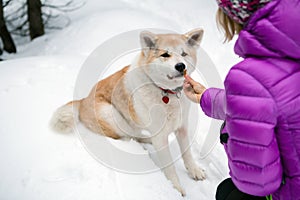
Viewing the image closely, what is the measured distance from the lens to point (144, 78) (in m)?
2.19

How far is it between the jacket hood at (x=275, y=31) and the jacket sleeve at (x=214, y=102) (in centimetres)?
40

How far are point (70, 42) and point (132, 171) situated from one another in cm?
278

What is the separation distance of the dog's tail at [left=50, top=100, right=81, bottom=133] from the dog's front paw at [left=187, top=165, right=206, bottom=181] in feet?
2.99

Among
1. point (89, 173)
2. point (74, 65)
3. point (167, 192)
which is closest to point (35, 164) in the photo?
point (89, 173)

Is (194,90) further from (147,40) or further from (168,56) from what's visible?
(147,40)

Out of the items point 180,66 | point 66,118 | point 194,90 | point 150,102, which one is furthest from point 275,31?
point 66,118

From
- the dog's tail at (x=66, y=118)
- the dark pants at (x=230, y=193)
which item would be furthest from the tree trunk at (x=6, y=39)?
the dark pants at (x=230, y=193)

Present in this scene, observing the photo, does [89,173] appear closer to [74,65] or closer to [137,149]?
[137,149]

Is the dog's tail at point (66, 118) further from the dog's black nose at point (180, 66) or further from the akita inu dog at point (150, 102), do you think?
the dog's black nose at point (180, 66)

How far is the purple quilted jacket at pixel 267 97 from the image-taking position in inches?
37.0

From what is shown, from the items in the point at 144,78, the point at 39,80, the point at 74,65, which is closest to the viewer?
the point at 144,78

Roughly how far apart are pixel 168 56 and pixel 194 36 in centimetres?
26

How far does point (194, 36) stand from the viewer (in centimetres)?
214

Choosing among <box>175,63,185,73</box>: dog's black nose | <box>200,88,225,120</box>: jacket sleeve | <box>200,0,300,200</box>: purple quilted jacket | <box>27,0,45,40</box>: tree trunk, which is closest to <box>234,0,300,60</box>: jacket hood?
<box>200,0,300,200</box>: purple quilted jacket
